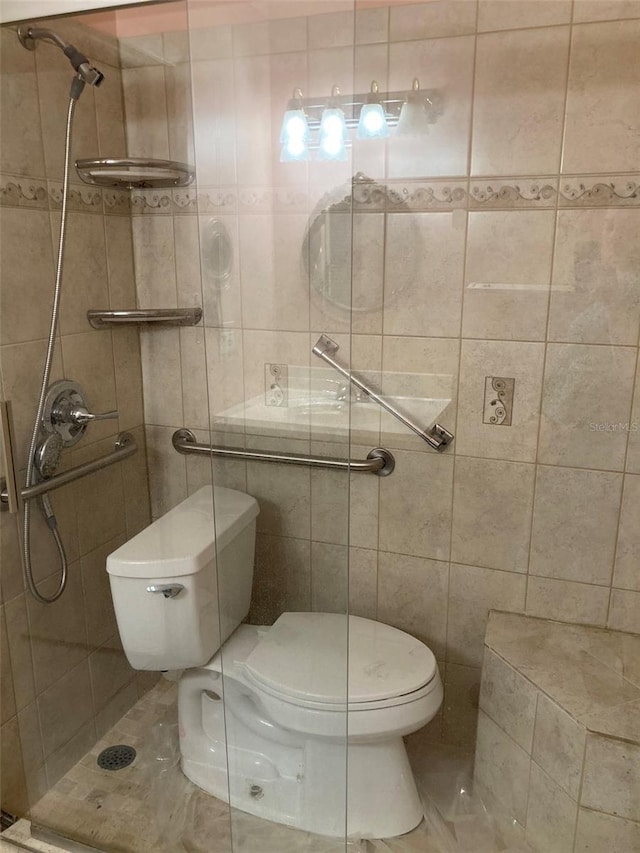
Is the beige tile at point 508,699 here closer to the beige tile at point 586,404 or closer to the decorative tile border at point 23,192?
the beige tile at point 586,404

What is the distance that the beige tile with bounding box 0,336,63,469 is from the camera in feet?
5.19

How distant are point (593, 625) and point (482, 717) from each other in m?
0.38

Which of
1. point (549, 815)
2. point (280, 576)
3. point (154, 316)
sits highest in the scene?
point (154, 316)

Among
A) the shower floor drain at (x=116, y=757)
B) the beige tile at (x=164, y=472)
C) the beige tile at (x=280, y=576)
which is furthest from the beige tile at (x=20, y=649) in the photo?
the beige tile at (x=280, y=576)

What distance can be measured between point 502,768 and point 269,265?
1.33 metres

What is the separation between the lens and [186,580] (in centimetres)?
160

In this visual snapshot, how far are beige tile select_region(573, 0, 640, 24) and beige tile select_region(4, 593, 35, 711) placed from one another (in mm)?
1873

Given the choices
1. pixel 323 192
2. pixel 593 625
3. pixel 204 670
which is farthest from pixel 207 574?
pixel 593 625

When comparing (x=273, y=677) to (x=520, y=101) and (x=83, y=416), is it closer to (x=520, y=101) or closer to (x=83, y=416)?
(x=83, y=416)

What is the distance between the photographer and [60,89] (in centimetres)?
161

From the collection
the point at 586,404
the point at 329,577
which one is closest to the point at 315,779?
the point at 329,577

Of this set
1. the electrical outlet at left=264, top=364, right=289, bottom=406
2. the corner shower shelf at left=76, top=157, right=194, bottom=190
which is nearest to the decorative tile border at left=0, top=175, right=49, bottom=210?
the corner shower shelf at left=76, top=157, right=194, bottom=190

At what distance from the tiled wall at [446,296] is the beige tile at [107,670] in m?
0.47

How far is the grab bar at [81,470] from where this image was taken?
164cm
